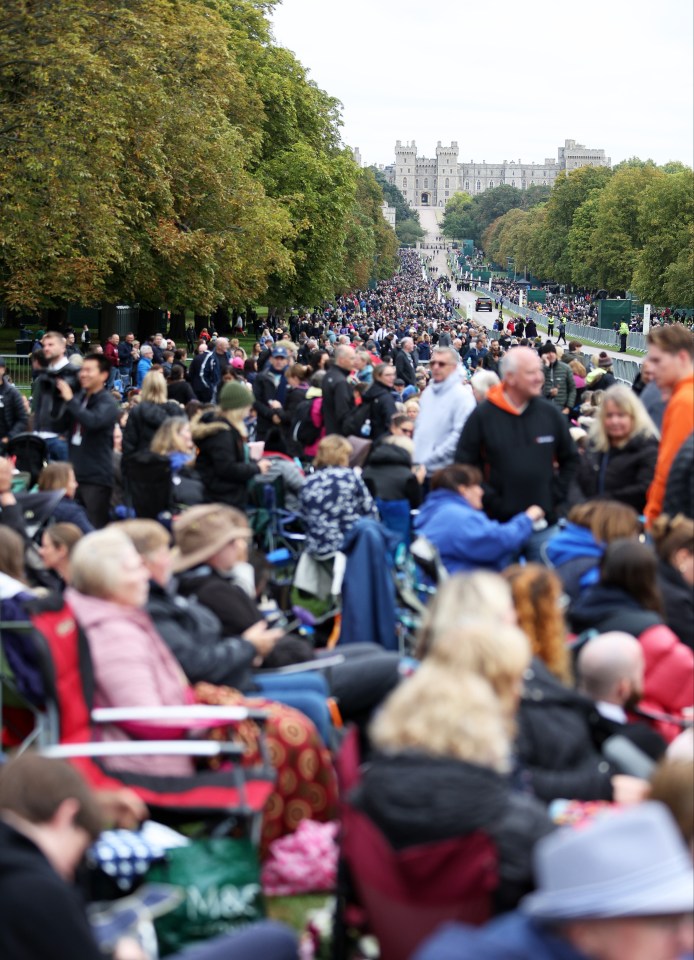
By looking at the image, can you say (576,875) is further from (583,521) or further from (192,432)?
(192,432)

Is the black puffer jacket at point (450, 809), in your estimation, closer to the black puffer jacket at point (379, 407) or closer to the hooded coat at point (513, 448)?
the hooded coat at point (513, 448)

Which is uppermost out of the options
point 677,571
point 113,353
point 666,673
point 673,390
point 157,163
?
point 157,163

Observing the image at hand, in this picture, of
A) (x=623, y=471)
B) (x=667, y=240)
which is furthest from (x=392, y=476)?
(x=667, y=240)

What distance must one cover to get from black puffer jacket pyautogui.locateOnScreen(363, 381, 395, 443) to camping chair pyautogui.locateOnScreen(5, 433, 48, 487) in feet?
10.4

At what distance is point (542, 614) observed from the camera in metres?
5.92

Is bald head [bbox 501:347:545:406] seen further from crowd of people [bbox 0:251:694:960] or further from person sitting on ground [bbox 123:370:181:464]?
person sitting on ground [bbox 123:370:181:464]

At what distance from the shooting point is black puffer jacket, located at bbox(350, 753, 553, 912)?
380cm

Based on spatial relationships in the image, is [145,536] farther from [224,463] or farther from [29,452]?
[29,452]

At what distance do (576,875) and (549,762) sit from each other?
2286 mm

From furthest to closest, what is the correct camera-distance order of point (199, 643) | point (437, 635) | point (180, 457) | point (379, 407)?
point (379, 407)
point (180, 457)
point (199, 643)
point (437, 635)

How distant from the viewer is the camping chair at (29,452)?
12.0 m

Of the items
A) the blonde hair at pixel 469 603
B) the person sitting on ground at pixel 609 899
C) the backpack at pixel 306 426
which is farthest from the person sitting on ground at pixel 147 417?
the person sitting on ground at pixel 609 899

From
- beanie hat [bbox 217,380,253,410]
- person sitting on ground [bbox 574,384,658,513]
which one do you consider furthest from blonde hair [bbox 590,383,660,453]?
beanie hat [bbox 217,380,253,410]

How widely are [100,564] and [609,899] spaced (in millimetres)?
3145
